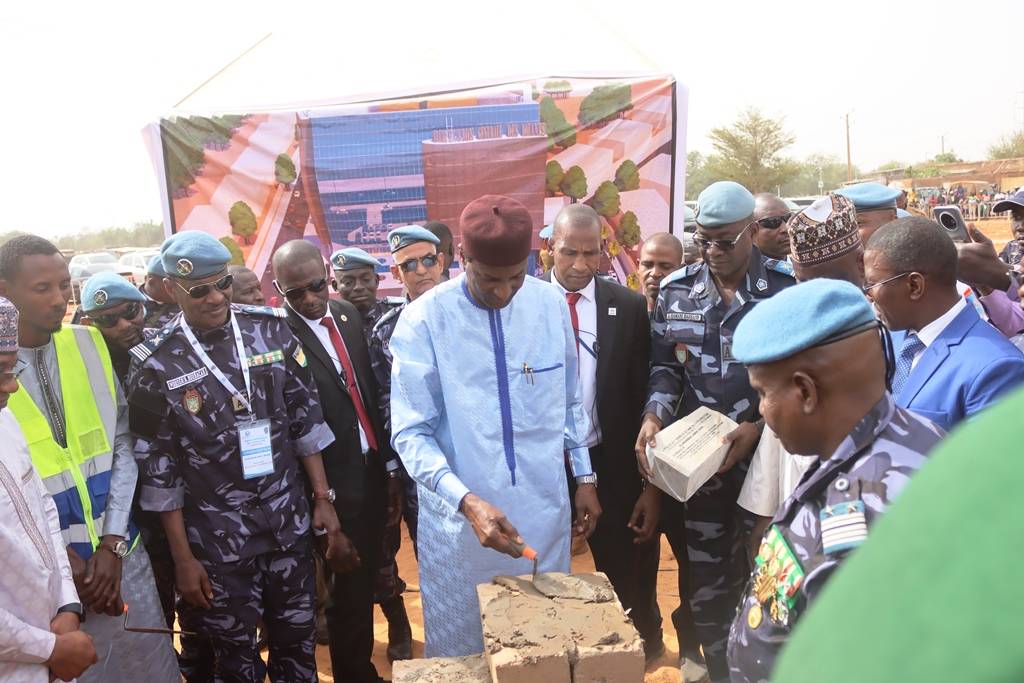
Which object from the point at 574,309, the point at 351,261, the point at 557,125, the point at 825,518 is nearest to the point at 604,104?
the point at 557,125

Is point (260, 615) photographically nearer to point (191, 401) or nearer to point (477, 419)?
point (191, 401)

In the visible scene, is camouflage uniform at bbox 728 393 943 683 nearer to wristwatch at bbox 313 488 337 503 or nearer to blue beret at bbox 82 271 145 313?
wristwatch at bbox 313 488 337 503

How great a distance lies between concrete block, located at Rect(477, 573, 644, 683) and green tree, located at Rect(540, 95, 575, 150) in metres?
5.61

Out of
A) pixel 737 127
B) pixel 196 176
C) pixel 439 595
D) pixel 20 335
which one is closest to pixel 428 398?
pixel 439 595

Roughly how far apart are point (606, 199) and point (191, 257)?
4.97 metres

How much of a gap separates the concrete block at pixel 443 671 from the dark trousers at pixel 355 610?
1632 millimetres

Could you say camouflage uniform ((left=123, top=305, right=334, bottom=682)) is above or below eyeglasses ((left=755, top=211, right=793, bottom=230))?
below

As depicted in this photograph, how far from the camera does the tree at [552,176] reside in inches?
293

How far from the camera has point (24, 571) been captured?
234cm

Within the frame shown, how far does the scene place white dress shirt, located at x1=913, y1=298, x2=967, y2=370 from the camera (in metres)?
2.54

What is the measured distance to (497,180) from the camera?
750 centimetres

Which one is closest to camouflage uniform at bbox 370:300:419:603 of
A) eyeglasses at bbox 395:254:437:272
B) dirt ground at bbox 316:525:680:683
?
eyeglasses at bbox 395:254:437:272

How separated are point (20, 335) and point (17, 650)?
1.32 meters

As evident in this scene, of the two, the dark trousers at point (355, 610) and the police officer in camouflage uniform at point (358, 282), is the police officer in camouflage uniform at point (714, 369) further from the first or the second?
the police officer in camouflage uniform at point (358, 282)
